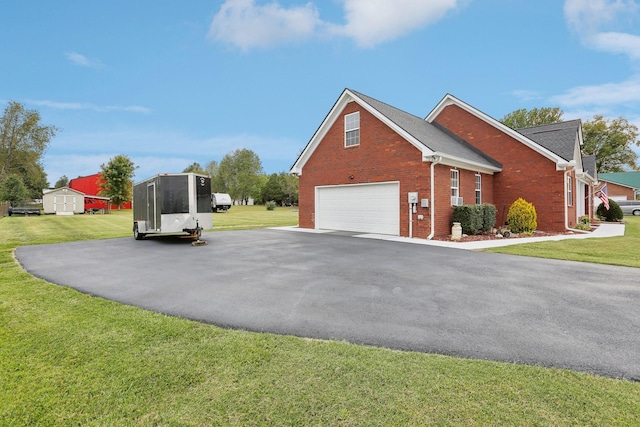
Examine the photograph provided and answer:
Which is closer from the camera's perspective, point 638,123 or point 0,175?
point 0,175

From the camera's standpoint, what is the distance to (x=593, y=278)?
5898mm

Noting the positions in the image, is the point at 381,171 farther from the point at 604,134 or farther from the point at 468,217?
the point at 604,134

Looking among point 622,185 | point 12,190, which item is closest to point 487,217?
point 622,185

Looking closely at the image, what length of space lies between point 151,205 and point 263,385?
11.0m

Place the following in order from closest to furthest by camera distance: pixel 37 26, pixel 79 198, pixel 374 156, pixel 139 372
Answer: pixel 139 372
pixel 374 156
pixel 37 26
pixel 79 198

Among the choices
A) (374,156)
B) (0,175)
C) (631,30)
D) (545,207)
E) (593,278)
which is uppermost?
(631,30)

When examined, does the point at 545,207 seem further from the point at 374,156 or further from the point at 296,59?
the point at 296,59

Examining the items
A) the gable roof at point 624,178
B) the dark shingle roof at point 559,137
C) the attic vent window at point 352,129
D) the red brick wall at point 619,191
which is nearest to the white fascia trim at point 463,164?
the dark shingle roof at point 559,137

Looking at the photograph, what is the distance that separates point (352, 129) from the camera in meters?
15.0

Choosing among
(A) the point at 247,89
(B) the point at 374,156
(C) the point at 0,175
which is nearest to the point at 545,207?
(B) the point at 374,156

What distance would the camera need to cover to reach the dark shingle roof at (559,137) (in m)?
15.3

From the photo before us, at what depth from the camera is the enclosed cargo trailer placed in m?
10.8

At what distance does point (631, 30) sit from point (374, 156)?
1773 centimetres

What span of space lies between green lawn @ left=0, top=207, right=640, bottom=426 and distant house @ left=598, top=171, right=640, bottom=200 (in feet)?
168
